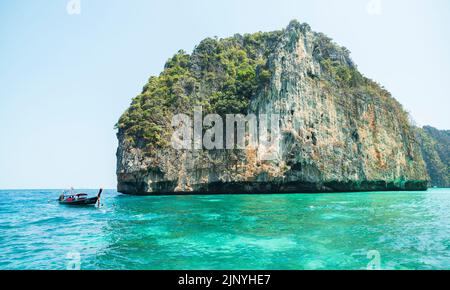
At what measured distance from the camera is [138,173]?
1561 inches

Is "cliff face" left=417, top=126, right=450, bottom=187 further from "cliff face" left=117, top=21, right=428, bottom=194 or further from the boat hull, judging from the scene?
the boat hull

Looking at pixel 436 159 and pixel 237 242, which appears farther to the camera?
pixel 436 159

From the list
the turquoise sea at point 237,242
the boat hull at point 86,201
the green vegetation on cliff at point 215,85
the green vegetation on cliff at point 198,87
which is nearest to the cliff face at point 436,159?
the green vegetation on cliff at point 215,85

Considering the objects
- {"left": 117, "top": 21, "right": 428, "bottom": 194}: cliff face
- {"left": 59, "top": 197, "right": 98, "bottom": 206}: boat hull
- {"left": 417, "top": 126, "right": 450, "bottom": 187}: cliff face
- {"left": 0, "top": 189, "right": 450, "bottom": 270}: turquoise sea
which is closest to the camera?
{"left": 0, "top": 189, "right": 450, "bottom": 270}: turquoise sea

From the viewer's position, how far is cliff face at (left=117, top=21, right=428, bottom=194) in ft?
130

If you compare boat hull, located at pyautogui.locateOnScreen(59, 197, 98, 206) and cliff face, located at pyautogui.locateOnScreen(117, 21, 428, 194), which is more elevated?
cliff face, located at pyautogui.locateOnScreen(117, 21, 428, 194)

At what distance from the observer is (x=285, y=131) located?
3991 cm

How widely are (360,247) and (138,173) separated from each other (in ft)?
107

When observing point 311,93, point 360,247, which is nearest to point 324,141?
point 311,93

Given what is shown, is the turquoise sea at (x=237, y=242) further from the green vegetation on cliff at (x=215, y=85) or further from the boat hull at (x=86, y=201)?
the green vegetation on cliff at (x=215, y=85)

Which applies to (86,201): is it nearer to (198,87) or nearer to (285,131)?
(285,131)

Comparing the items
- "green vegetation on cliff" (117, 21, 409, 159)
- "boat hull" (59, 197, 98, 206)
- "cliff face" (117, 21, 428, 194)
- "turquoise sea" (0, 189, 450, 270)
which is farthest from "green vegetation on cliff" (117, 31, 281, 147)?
"turquoise sea" (0, 189, 450, 270)

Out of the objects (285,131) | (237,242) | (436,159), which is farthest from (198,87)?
(436,159)

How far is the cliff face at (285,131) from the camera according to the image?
3956 centimetres
